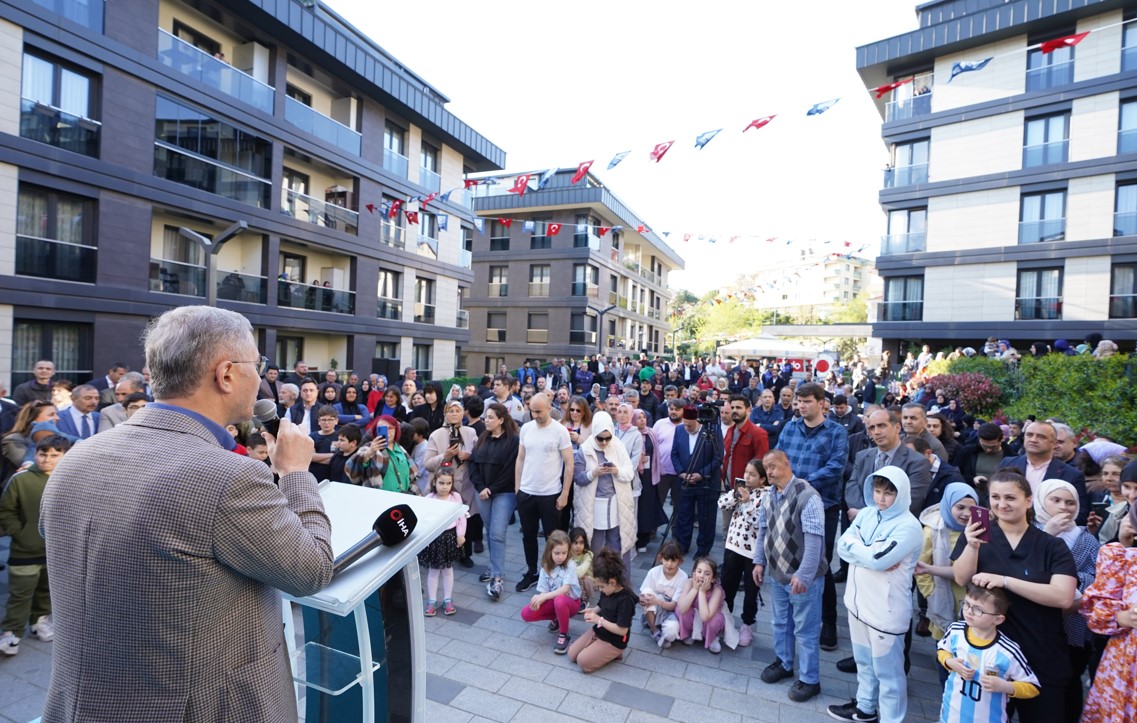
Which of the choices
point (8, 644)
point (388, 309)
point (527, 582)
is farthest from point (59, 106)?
point (527, 582)

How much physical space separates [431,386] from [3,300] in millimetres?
9401

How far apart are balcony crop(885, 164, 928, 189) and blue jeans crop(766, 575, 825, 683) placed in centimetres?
2365

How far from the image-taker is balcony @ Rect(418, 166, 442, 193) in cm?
2309

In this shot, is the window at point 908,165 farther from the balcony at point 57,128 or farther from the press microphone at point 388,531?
the press microphone at point 388,531

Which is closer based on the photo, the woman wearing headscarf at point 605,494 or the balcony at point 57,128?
the woman wearing headscarf at point 605,494

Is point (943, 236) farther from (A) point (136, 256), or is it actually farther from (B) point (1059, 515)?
(A) point (136, 256)

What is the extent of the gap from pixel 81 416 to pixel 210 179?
10708mm

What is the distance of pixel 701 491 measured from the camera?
671cm

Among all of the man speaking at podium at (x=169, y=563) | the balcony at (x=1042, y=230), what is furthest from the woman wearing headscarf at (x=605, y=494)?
the balcony at (x=1042, y=230)

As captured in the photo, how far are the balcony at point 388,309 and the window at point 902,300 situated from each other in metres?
20.1

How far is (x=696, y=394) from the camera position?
38.6 feet

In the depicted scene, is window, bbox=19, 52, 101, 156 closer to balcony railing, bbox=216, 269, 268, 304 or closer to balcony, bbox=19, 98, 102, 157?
balcony, bbox=19, 98, 102, 157

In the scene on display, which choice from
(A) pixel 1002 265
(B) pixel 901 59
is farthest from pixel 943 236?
(B) pixel 901 59

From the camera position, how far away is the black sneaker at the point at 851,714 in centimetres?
390
